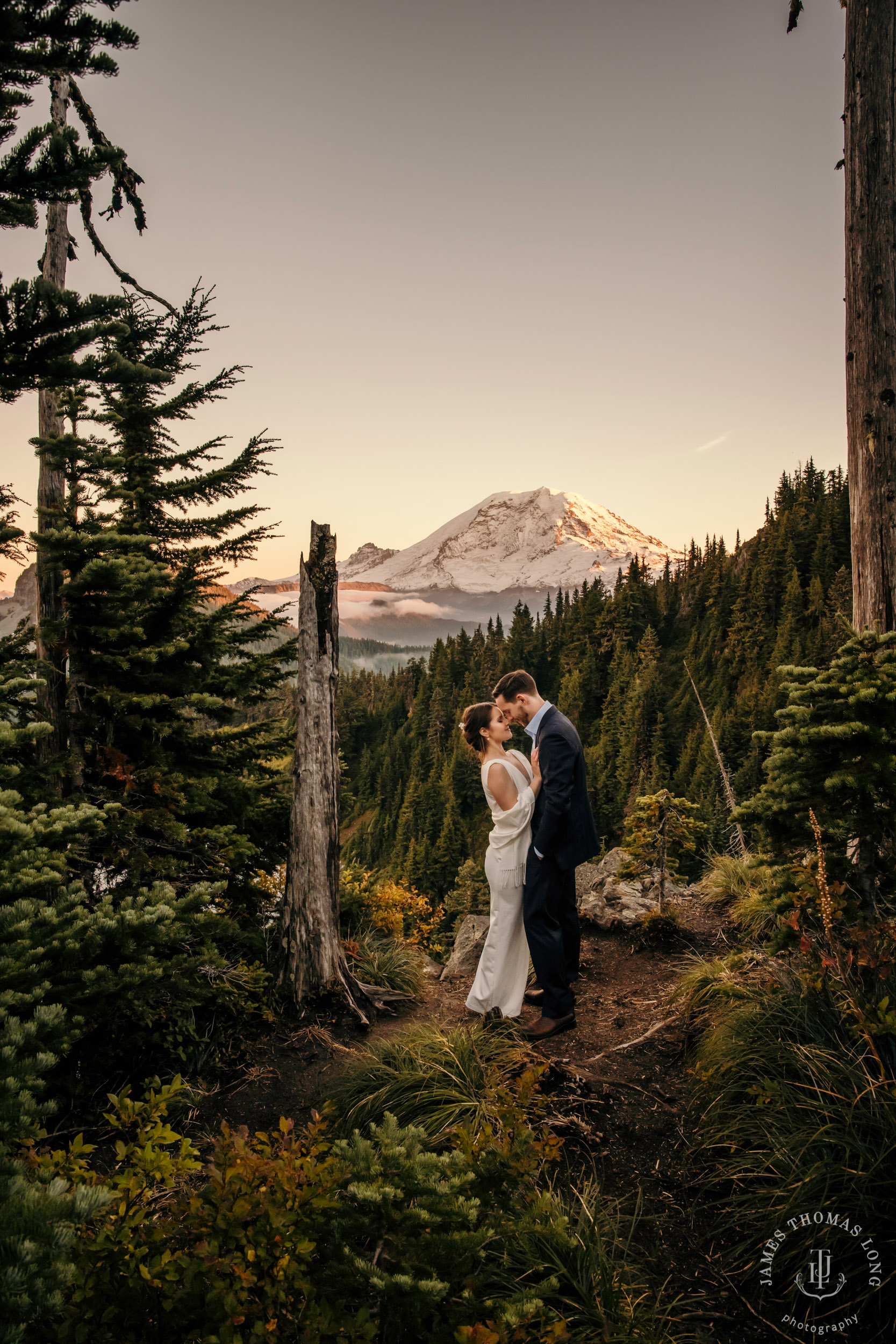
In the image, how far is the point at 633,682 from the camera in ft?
273

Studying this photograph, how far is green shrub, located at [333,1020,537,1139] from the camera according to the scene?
3.24 m

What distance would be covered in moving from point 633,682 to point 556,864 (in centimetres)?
8179

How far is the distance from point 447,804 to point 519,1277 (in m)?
74.6

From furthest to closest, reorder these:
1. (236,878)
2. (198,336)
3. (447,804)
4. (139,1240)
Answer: (447,804), (198,336), (236,878), (139,1240)

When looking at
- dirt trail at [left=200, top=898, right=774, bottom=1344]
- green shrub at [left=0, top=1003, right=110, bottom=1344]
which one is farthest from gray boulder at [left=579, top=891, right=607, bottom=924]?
green shrub at [left=0, top=1003, right=110, bottom=1344]

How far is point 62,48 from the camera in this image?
2729 millimetres

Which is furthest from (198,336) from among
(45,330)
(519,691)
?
(519,691)

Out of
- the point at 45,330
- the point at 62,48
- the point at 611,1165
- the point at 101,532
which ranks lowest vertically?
the point at 611,1165

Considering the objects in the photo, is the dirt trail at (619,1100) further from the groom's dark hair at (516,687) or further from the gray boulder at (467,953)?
the groom's dark hair at (516,687)

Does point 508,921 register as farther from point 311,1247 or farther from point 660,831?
point 311,1247

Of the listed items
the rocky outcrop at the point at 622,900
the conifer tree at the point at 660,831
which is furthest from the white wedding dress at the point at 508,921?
the conifer tree at the point at 660,831

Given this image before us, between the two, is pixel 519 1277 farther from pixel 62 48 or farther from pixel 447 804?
pixel 447 804

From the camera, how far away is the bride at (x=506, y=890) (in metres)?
4.78

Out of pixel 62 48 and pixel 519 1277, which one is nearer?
pixel 519 1277
